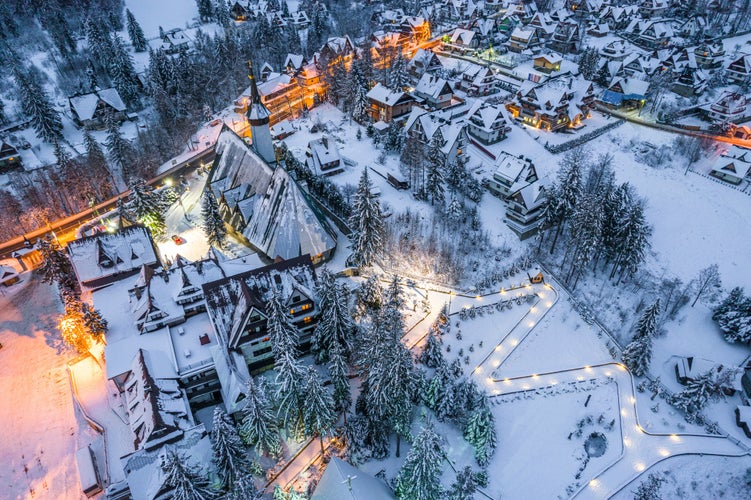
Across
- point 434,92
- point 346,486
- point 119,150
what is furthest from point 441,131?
point 346,486

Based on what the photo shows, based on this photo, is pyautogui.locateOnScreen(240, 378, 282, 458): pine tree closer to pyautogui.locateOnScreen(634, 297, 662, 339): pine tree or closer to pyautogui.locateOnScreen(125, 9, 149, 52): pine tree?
pyautogui.locateOnScreen(634, 297, 662, 339): pine tree

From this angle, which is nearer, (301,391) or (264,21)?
(301,391)

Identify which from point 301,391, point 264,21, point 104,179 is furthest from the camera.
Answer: point 264,21

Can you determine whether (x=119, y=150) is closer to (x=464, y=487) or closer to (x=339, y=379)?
(x=339, y=379)

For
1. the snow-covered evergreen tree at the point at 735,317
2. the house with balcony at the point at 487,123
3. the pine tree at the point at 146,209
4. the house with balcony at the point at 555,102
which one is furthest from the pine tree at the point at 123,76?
the snow-covered evergreen tree at the point at 735,317

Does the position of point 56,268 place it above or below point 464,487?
above

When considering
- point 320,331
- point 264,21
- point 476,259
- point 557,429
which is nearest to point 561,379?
point 557,429

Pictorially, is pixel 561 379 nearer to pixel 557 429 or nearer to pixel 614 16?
pixel 557 429
